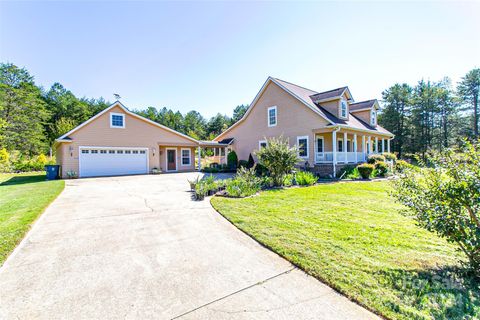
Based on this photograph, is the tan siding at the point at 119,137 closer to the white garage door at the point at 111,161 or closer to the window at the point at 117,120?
the window at the point at 117,120

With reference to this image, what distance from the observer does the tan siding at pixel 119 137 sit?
1622cm

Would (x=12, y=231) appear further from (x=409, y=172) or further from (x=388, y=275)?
(x=409, y=172)

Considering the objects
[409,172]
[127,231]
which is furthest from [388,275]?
[127,231]

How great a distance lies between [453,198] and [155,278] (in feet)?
13.1

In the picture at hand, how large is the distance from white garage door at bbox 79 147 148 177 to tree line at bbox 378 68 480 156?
38552 millimetres

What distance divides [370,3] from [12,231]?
13.3 metres

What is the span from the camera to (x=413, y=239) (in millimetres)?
4098

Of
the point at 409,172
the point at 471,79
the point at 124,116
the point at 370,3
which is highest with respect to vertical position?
the point at 471,79

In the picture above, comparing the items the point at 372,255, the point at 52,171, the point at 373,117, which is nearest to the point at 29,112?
the point at 52,171

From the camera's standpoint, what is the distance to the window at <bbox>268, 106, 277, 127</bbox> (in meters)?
18.6

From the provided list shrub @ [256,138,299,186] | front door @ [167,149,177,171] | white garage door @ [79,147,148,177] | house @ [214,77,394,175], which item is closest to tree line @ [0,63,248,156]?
white garage door @ [79,147,148,177]

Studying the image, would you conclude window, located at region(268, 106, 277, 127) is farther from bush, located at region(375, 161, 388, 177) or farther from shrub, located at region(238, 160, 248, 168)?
bush, located at region(375, 161, 388, 177)

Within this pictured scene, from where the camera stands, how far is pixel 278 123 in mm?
18359

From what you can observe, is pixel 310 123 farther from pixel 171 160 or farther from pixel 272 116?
pixel 171 160
